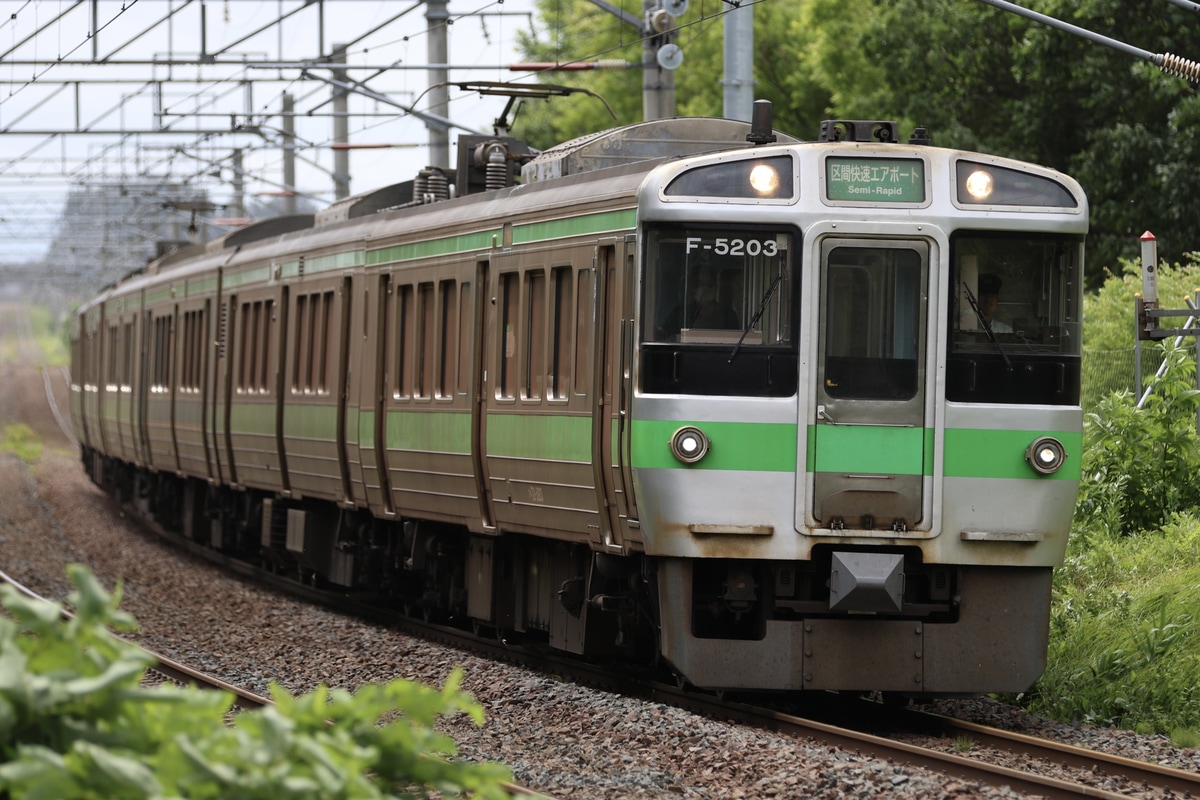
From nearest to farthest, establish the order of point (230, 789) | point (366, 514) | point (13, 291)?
point (230, 789), point (366, 514), point (13, 291)

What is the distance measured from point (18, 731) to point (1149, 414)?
11.9 m

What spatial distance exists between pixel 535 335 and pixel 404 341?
2.56m

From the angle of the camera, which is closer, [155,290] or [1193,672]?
[1193,672]

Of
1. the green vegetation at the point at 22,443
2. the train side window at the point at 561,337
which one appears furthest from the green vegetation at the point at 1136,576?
the green vegetation at the point at 22,443

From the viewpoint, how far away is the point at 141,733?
164 inches

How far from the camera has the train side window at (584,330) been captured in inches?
413

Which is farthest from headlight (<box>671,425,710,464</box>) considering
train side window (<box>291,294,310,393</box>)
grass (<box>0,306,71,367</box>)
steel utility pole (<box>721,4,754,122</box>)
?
grass (<box>0,306,71,367</box>)

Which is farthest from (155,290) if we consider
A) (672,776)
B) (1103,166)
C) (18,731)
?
(18,731)

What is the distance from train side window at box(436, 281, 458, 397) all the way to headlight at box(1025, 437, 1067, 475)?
431 centimetres

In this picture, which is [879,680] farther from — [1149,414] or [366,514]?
[366,514]

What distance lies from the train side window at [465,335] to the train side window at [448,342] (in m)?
0.08

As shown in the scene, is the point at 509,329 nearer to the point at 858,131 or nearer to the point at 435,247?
the point at 435,247

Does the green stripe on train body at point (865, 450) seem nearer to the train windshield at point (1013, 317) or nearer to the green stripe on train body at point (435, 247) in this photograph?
the train windshield at point (1013, 317)

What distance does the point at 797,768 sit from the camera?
8.18 metres
